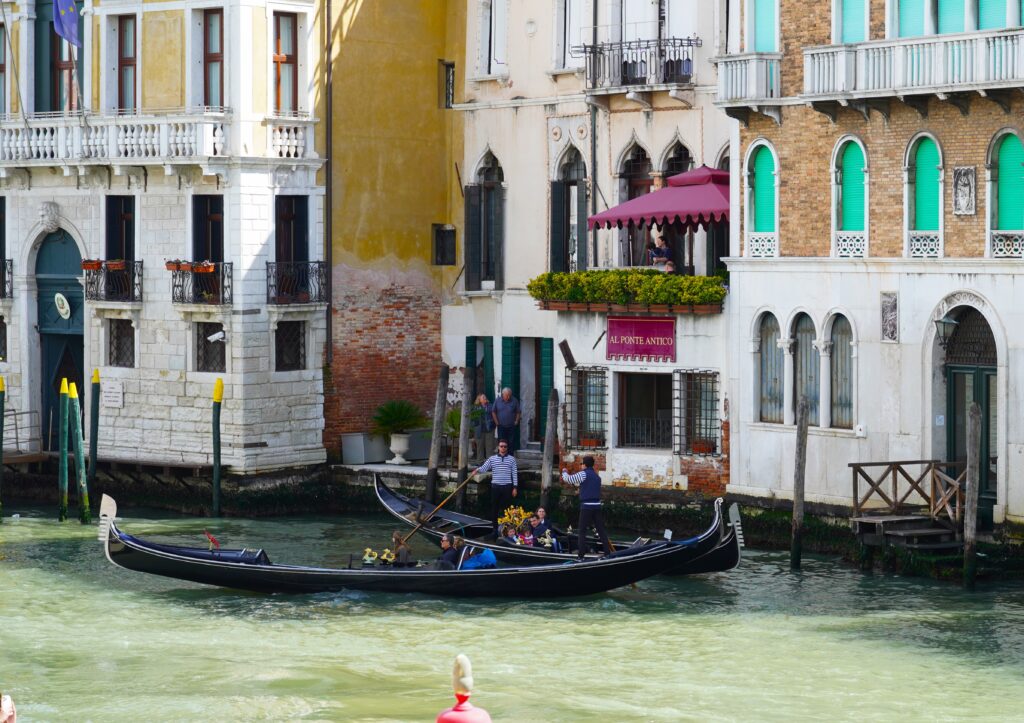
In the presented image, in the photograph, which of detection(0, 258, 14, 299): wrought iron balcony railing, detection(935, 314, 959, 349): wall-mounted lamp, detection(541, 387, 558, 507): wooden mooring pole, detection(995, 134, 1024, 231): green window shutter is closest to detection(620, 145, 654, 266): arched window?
detection(541, 387, 558, 507): wooden mooring pole

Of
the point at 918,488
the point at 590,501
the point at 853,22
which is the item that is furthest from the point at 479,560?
the point at 853,22

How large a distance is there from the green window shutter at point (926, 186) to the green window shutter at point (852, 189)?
69 centimetres

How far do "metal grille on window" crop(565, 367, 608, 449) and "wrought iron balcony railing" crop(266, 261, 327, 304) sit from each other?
12.2ft

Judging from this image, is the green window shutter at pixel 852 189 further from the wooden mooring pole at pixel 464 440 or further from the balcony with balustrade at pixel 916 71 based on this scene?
the wooden mooring pole at pixel 464 440

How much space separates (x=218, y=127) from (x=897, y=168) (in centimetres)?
884

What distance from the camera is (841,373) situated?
2541 centimetres

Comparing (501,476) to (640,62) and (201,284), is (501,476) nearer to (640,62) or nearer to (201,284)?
(201,284)

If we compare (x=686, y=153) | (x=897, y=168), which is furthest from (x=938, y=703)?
(x=686, y=153)

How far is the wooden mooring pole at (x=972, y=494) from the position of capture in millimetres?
22344

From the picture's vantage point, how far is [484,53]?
30.7 m

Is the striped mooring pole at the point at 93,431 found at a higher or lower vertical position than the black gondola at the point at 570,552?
higher

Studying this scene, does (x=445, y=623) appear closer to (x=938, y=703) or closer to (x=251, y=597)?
(x=251, y=597)

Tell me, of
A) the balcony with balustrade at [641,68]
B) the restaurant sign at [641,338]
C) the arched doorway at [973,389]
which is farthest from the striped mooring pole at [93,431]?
the arched doorway at [973,389]

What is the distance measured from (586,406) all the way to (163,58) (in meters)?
6.92
